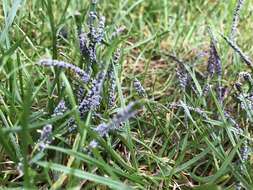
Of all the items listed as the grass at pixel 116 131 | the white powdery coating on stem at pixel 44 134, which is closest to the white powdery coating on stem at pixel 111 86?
the grass at pixel 116 131

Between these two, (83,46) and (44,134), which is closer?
(44,134)

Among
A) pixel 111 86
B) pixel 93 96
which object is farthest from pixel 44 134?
pixel 111 86

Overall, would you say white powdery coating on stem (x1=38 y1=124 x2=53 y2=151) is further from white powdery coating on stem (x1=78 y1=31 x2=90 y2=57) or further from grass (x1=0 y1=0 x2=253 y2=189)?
white powdery coating on stem (x1=78 y1=31 x2=90 y2=57)

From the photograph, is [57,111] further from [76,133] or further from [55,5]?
[55,5]

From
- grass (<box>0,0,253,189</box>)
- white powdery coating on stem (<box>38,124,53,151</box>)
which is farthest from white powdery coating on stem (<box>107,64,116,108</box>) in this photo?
white powdery coating on stem (<box>38,124,53,151</box>)

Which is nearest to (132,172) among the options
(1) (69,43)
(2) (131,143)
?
(2) (131,143)

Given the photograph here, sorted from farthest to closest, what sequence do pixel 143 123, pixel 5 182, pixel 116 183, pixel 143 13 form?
pixel 143 13, pixel 143 123, pixel 5 182, pixel 116 183

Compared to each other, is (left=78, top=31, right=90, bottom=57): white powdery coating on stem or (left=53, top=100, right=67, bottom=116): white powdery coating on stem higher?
(left=78, top=31, right=90, bottom=57): white powdery coating on stem

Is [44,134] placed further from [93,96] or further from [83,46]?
[83,46]
